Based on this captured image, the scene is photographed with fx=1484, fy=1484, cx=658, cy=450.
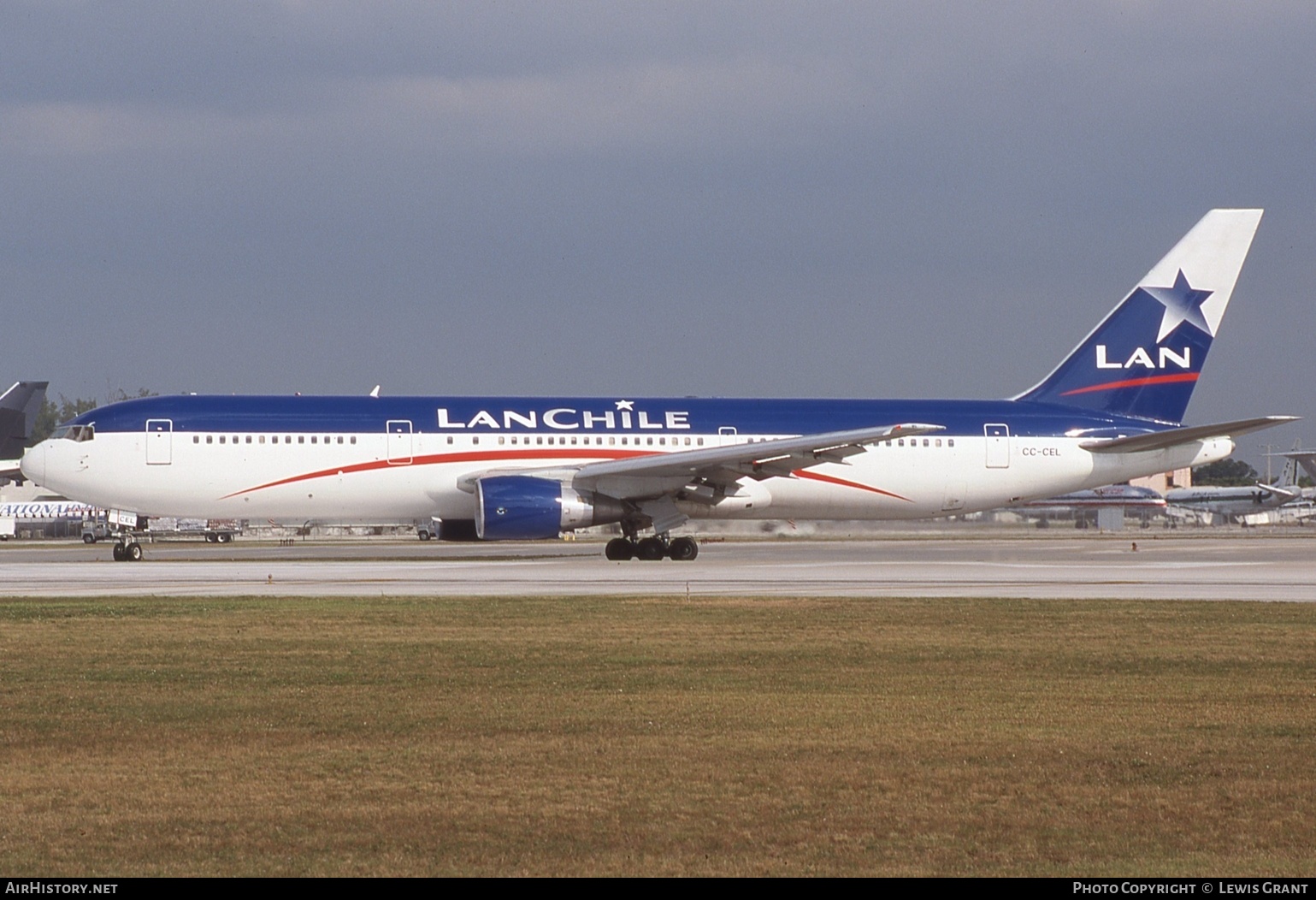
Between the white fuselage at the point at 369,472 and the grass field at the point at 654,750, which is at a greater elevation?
the white fuselage at the point at 369,472

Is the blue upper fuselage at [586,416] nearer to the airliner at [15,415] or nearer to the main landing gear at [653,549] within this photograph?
the main landing gear at [653,549]

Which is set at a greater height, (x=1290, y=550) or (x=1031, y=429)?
(x=1031, y=429)

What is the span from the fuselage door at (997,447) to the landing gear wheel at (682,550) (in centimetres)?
870

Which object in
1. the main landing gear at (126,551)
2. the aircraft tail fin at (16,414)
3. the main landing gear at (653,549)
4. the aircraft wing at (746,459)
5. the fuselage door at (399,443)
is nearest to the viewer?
the aircraft wing at (746,459)

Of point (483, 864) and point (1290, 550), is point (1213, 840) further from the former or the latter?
point (1290, 550)

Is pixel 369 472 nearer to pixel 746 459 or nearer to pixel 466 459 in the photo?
pixel 466 459

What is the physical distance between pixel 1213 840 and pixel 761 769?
277 cm

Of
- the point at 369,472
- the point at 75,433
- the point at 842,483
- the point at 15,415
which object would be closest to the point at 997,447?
the point at 842,483

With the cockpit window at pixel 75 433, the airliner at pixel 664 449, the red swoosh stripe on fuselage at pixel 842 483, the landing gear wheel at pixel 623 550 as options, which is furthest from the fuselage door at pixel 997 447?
the cockpit window at pixel 75 433

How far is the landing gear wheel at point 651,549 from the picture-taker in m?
36.0

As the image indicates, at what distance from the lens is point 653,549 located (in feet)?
118

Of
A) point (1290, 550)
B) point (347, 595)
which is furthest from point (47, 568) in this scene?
point (1290, 550)

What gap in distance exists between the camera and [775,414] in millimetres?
38125

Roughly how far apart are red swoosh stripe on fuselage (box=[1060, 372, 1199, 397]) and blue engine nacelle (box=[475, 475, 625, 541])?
15.0m
